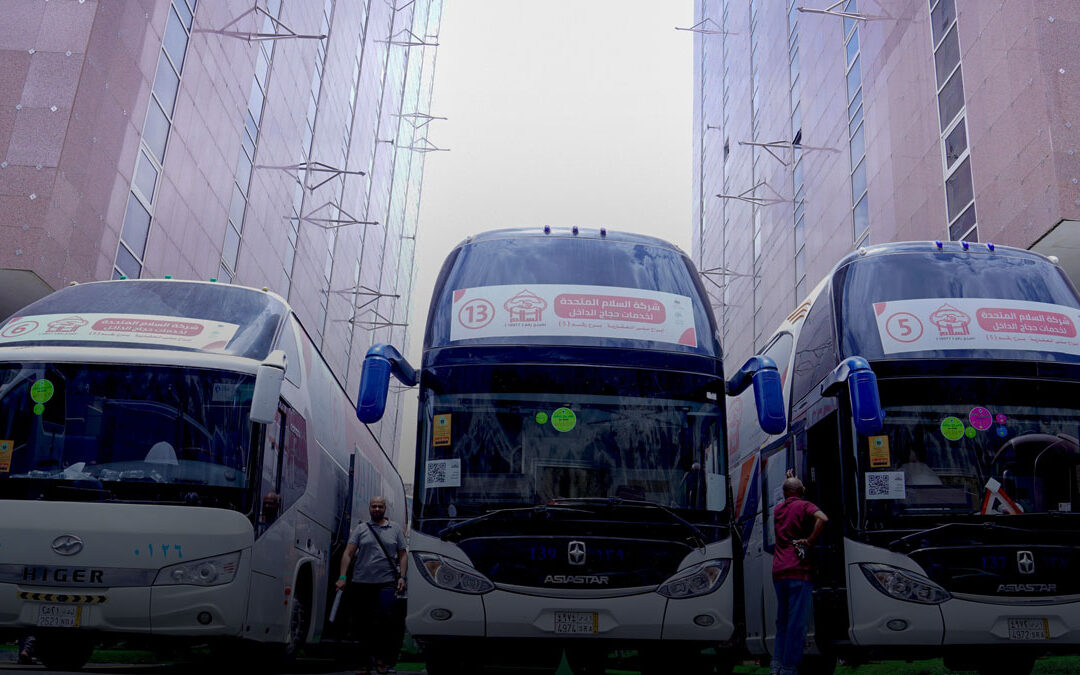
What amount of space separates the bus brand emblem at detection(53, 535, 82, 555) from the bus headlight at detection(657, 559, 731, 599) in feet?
14.1

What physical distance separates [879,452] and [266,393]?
475cm

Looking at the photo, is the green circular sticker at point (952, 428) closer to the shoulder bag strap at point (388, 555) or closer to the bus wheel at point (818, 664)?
the bus wheel at point (818, 664)

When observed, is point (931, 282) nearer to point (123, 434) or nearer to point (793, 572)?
point (793, 572)

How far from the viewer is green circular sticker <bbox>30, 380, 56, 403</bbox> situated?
303 inches

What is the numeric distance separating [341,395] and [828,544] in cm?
707

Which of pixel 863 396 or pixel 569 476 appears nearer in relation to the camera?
pixel 863 396

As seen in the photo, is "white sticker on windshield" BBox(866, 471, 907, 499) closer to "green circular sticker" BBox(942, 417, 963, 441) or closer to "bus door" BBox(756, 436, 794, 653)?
"green circular sticker" BBox(942, 417, 963, 441)

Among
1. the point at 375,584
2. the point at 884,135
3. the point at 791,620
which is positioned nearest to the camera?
the point at 791,620

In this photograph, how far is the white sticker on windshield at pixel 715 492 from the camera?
7.60 meters

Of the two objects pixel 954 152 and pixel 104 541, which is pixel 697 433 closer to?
pixel 104 541

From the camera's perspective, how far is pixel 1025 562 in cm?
739

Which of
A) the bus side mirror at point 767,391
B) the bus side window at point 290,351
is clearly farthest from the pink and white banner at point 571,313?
the bus side window at point 290,351

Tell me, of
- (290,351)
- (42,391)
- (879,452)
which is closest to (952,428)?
(879,452)

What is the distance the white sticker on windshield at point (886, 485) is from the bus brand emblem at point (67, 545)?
234 inches
